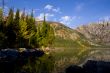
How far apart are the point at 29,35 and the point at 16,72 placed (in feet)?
284

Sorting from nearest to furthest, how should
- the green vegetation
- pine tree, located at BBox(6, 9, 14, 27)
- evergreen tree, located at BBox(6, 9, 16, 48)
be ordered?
the green vegetation < evergreen tree, located at BBox(6, 9, 16, 48) < pine tree, located at BBox(6, 9, 14, 27)

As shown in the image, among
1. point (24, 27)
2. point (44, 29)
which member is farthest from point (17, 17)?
point (44, 29)

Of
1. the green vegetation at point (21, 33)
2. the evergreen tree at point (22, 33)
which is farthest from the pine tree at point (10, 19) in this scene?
the evergreen tree at point (22, 33)

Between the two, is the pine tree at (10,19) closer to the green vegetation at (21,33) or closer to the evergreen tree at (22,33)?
the green vegetation at (21,33)

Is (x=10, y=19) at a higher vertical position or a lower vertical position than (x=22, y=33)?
higher

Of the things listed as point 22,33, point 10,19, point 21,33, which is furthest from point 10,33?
point 22,33

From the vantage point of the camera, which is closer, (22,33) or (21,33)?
(21,33)

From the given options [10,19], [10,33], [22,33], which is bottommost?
[22,33]

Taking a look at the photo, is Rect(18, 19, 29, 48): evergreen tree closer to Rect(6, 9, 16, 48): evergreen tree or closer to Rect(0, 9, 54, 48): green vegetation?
Rect(0, 9, 54, 48): green vegetation

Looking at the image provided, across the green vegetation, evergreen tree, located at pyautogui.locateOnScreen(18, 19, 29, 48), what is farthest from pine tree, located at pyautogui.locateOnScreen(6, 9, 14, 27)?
evergreen tree, located at pyautogui.locateOnScreen(18, 19, 29, 48)

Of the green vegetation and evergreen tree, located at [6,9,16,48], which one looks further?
evergreen tree, located at [6,9,16,48]

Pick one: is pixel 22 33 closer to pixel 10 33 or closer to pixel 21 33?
pixel 21 33

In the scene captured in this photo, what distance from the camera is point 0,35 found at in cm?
9712

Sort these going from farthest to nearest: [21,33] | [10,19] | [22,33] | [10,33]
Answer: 1. [22,33]
2. [21,33]
3. [10,19]
4. [10,33]
